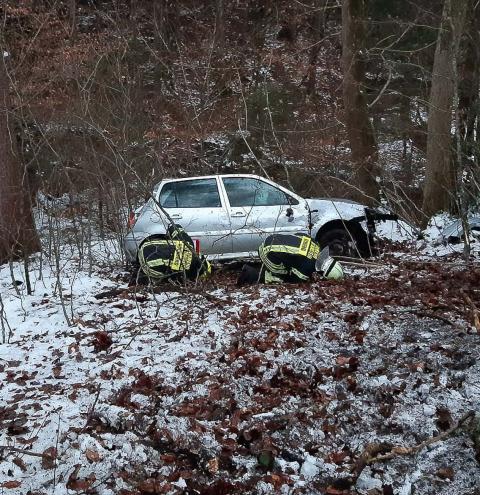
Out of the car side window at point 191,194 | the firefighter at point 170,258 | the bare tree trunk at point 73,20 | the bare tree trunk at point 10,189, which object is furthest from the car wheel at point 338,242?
the bare tree trunk at point 73,20

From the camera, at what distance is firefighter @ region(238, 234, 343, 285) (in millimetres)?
7648

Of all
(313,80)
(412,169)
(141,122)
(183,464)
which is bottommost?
(183,464)

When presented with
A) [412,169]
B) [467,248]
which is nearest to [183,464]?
[467,248]

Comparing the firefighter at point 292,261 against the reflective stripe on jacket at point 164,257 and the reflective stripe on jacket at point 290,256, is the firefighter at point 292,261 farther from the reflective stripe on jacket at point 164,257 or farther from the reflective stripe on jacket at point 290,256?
the reflective stripe on jacket at point 164,257

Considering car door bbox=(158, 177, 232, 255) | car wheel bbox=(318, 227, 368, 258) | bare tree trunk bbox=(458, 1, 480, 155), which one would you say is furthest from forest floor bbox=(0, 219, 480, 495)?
bare tree trunk bbox=(458, 1, 480, 155)

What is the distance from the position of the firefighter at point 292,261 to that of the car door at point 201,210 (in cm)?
209

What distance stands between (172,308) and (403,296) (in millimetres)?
2395

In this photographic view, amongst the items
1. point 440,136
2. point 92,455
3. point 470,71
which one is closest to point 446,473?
point 92,455

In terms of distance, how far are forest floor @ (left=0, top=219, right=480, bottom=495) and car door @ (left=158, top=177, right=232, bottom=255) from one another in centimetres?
274

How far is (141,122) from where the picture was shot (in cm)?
1493

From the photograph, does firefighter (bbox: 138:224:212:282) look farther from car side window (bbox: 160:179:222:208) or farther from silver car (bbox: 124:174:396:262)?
car side window (bbox: 160:179:222:208)

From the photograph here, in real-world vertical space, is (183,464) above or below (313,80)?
below

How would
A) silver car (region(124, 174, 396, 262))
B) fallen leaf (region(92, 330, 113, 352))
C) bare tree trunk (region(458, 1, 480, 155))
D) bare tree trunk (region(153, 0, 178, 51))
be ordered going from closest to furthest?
1. fallen leaf (region(92, 330, 113, 352))
2. silver car (region(124, 174, 396, 262))
3. bare tree trunk (region(458, 1, 480, 155))
4. bare tree trunk (region(153, 0, 178, 51))

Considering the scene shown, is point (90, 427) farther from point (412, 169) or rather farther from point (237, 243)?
point (412, 169)
